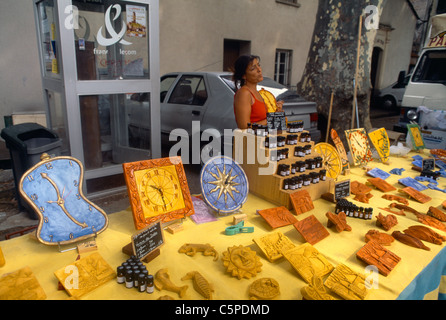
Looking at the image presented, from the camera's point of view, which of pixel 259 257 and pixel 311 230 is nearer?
pixel 259 257

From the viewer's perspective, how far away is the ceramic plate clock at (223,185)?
7.00 ft

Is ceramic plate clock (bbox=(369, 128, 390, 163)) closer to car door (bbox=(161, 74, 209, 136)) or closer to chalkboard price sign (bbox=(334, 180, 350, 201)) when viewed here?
chalkboard price sign (bbox=(334, 180, 350, 201))

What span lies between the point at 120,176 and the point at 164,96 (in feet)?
5.98

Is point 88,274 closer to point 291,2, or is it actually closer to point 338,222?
point 338,222

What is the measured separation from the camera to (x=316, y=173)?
2.44 meters

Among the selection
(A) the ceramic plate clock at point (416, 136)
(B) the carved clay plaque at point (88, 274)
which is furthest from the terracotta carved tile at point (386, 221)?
(A) the ceramic plate clock at point (416, 136)

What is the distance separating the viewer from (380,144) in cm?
347

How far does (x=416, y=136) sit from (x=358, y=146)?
1285mm

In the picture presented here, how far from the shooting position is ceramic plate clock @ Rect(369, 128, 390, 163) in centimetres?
344

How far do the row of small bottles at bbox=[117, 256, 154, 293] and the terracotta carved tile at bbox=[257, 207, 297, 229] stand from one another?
87 cm

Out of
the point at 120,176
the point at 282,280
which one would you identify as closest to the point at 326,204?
the point at 282,280

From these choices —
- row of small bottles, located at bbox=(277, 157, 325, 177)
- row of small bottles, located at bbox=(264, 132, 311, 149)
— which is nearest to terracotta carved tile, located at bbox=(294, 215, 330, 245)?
row of small bottles, located at bbox=(277, 157, 325, 177)

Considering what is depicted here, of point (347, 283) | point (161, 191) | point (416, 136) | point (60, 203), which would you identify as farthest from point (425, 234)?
point (416, 136)
